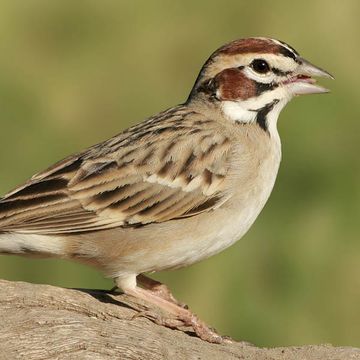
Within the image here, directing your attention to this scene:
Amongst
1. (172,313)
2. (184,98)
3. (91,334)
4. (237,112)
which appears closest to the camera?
(91,334)

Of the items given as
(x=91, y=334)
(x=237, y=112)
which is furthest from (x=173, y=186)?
(x=91, y=334)

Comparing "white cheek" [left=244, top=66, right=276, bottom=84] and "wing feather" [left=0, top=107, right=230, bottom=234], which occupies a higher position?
"white cheek" [left=244, top=66, right=276, bottom=84]

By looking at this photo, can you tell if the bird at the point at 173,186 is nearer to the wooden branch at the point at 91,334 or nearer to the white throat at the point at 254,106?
the white throat at the point at 254,106

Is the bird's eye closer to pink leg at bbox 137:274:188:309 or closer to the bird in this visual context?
the bird

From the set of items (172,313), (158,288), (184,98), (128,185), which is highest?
(184,98)

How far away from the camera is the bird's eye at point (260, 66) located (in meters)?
8.62

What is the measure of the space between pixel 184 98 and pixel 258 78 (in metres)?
4.18

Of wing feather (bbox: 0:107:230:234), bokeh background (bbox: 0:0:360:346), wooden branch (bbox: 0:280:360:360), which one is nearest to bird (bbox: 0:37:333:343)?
wing feather (bbox: 0:107:230:234)

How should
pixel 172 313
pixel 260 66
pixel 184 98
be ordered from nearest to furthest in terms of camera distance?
pixel 172 313 < pixel 260 66 < pixel 184 98

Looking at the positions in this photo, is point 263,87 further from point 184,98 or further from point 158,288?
point 184,98

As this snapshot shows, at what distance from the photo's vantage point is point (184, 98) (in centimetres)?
1281

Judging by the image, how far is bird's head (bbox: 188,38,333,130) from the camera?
28.3ft

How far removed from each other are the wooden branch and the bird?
0.97ft

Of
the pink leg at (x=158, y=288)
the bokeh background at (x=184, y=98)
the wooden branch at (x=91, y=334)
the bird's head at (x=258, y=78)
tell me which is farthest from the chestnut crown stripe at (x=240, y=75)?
the bokeh background at (x=184, y=98)
